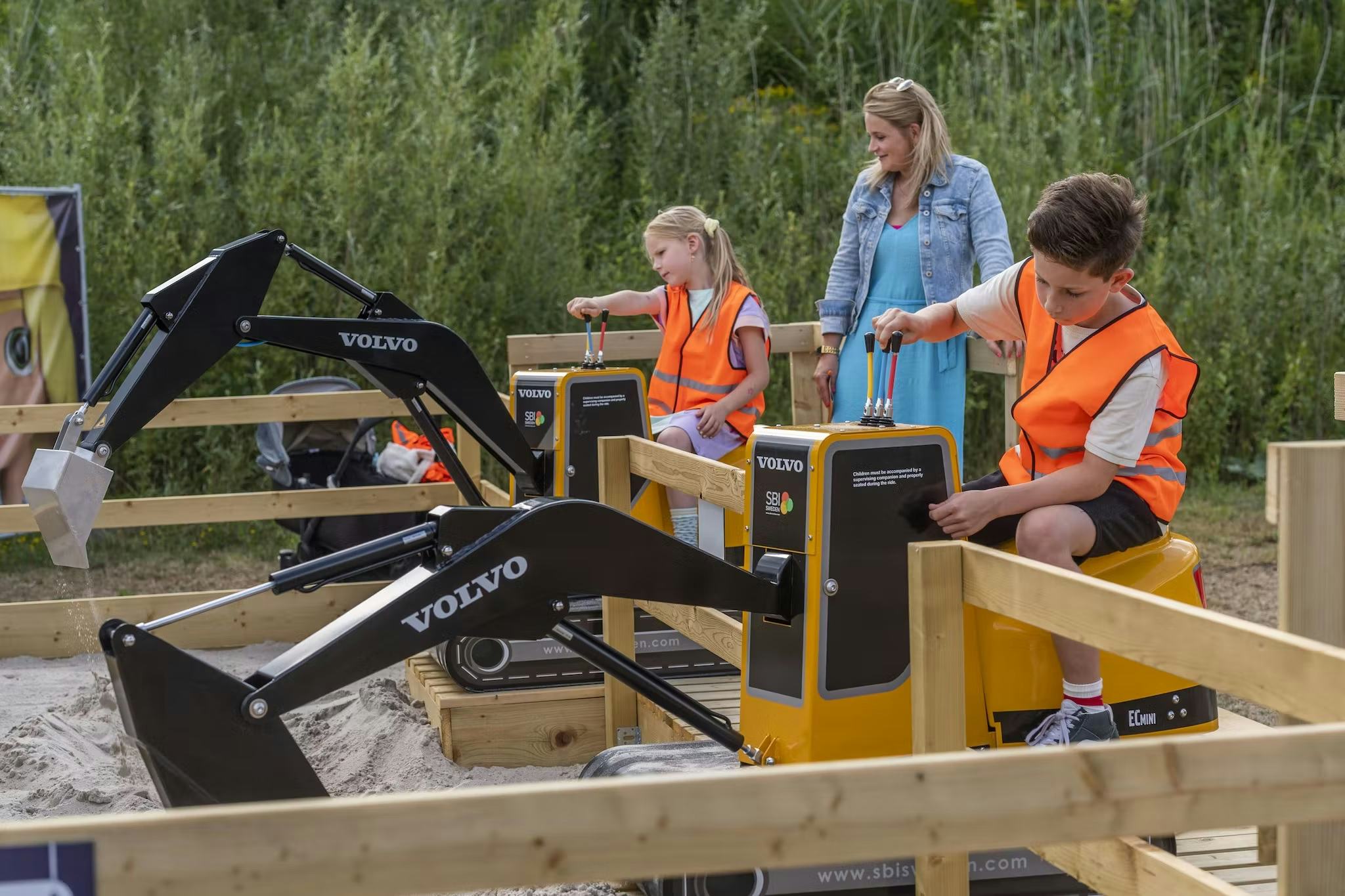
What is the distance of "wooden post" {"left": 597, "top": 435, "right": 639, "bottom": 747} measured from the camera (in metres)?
4.34

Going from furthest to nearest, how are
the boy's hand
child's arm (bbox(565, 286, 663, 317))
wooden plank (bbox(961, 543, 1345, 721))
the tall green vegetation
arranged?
the tall green vegetation < child's arm (bbox(565, 286, 663, 317)) < the boy's hand < wooden plank (bbox(961, 543, 1345, 721))

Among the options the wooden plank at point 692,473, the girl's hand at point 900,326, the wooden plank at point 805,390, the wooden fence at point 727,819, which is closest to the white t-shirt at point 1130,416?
the girl's hand at point 900,326

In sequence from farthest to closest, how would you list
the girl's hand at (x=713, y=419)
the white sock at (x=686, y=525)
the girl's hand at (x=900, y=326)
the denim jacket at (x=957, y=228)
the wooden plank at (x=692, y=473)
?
the girl's hand at (x=713, y=419), the white sock at (x=686, y=525), the denim jacket at (x=957, y=228), the wooden plank at (x=692, y=473), the girl's hand at (x=900, y=326)

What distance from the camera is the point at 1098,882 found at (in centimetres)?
261

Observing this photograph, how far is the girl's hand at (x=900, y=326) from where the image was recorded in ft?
10.4

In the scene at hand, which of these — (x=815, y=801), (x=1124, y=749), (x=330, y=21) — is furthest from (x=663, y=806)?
(x=330, y=21)

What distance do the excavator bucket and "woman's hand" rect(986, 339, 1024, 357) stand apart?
104 inches

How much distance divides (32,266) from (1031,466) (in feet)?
21.6

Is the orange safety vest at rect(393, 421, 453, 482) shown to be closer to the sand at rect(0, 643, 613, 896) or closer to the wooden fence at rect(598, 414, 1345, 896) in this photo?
the sand at rect(0, 643, 613, 896)

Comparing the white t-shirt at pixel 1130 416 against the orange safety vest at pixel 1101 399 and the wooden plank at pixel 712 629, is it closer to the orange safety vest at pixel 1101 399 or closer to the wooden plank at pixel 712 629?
the orange safety vest at pixel 1101 399

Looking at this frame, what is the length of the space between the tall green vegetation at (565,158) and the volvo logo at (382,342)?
4332mm

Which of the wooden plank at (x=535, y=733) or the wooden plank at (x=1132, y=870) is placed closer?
the wooden plank at (x=1132, y=870)

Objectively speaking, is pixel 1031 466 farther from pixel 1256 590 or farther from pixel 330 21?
pixel 330 21

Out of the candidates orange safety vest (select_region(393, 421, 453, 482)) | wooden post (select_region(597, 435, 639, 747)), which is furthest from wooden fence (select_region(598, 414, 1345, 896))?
orange safety vest (select_region(393, 421, 453, 482))
